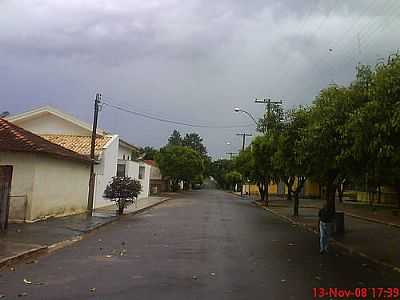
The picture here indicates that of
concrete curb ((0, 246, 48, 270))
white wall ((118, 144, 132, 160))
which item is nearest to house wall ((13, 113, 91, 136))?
white wall ((118, 144, 132, 160))

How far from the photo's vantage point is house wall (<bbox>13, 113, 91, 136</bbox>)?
141ft

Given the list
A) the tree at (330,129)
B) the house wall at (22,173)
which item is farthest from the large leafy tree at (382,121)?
the house wall at (22,173)

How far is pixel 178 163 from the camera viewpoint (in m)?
83.3

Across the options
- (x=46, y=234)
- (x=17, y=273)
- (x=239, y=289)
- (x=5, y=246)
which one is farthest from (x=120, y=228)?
(x=239, y=289)

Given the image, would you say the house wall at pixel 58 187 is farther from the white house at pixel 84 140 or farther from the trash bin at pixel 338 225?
the trash bin at pixel 338 225

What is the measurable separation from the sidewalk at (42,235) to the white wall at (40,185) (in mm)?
689

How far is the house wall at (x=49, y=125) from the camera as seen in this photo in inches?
1689

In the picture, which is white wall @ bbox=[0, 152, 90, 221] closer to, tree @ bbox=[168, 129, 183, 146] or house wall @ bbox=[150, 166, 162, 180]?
house wall @ bbox=[150, 166, 162, 180]

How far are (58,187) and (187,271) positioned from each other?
15406mm

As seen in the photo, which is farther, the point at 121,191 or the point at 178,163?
the point at 178,163

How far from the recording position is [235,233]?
67.7 ft

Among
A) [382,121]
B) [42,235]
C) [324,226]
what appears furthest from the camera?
[42,235]

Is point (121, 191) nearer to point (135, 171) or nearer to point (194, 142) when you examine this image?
point (135, 171)

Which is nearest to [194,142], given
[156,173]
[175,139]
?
[175,139]
